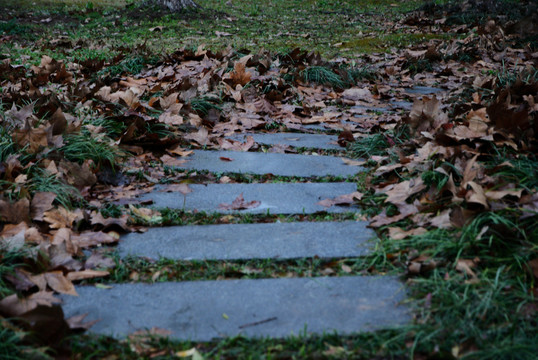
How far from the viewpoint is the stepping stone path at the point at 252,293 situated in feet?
5.00

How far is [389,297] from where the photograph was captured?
164cm

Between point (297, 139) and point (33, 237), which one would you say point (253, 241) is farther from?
point (297, 139)

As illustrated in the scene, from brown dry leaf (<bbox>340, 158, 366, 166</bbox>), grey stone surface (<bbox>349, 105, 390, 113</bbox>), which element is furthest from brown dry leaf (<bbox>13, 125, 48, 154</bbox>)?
grey stone surface (<bbox>349, 105, 390, 113</bbox>)

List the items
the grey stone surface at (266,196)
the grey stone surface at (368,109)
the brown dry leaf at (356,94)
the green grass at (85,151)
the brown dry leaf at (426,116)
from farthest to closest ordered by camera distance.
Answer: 1. the brown dry leaf at (356,94)
2. the grey stone surface at (368,109)
3. the brown dry leaf at (426,116)
4. the green grass at (85,151)
5. the grey stone surface at (266,196)

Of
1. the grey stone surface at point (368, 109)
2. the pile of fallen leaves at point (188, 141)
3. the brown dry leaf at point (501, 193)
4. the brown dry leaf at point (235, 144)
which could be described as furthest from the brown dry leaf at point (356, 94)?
the brown dry leaf at point (501, 193)

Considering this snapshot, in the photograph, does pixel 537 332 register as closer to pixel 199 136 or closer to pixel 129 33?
pixel 199 136

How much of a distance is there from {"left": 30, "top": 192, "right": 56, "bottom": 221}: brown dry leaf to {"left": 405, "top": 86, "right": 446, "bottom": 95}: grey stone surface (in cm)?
345

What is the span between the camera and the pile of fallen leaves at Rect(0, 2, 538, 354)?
6.15 ft

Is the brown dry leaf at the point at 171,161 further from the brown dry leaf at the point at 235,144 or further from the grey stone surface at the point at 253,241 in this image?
the grey stone surface at the point at 253,241

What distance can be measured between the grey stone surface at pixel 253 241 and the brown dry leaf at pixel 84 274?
0.18 meters

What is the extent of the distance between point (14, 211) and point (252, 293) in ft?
3.75

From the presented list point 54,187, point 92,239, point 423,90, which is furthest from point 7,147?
point 423,90

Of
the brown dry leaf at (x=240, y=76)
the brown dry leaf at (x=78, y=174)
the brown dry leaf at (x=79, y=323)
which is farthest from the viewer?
the brown dry leaf at (x=240, y=76)

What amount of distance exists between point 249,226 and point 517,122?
4.72 ft
